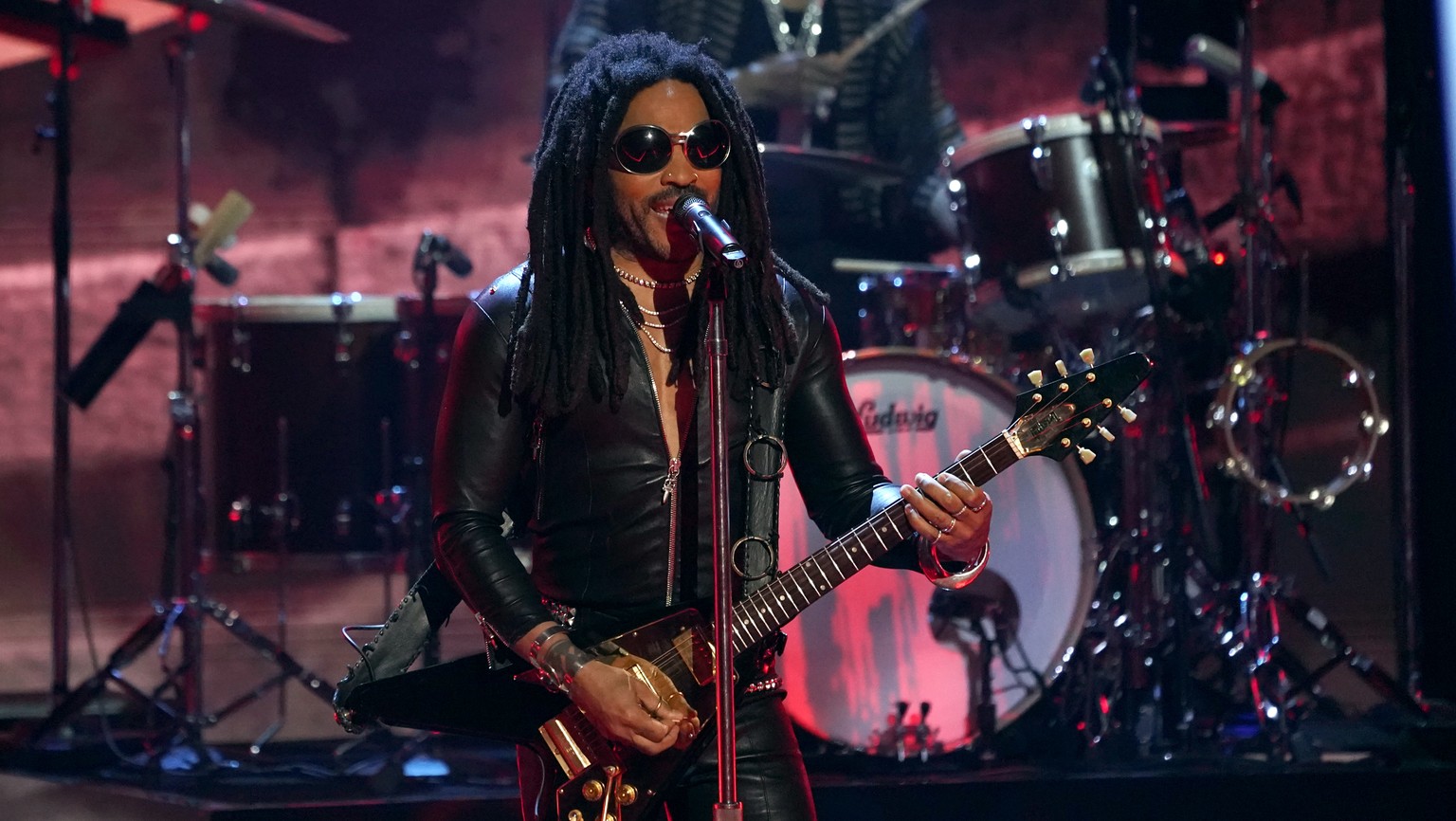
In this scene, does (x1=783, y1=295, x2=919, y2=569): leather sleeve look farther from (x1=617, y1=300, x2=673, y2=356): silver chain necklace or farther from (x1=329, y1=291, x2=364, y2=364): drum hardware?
(x1=329, y1=291, x2=364, y2=364): drum hardware

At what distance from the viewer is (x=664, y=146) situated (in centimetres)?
283

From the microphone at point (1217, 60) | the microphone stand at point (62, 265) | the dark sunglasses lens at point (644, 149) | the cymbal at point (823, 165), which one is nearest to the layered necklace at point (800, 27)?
the cymbal at point (823, 165)

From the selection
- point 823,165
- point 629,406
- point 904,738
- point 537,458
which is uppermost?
point 823,165

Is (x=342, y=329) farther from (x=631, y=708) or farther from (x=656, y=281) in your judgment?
(x=631, y=708)

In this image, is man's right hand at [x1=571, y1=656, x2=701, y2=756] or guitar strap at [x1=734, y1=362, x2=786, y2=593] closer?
man's right hand at [x1=571, y1=656, x2=701, y2=756]

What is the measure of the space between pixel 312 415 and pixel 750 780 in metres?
3.38

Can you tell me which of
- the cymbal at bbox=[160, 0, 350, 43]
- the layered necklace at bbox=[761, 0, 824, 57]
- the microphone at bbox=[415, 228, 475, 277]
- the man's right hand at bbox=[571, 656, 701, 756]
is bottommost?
the man's right hand at bbox=[571, 656, 701, 756]

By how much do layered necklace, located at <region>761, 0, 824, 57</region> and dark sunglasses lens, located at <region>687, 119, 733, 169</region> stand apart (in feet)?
10.9

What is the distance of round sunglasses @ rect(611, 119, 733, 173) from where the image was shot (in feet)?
9.26

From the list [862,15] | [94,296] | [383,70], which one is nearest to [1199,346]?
[862,15]

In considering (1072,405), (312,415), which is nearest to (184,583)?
(312,415)

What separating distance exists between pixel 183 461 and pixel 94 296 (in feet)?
7.74

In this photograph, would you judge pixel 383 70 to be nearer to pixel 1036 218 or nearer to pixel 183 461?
pixel 183 461

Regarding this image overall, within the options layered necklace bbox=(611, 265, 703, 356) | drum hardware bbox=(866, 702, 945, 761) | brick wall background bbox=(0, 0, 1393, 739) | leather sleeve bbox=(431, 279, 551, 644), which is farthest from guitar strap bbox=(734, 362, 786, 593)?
brick wall background bbox=(0, 0, 1393, 739)
